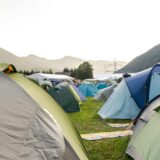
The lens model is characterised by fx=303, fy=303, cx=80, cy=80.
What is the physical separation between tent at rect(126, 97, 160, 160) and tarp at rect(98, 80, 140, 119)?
3.87 m

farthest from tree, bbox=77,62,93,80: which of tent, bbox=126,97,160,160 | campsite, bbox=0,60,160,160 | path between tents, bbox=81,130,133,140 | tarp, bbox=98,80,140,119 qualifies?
tent, bbox=126,97,160,160

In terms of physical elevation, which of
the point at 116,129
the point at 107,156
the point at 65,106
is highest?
the point at 107,156

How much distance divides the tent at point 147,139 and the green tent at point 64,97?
774cm

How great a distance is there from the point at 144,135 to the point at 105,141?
2228 mm

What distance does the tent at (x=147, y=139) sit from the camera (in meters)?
4.44

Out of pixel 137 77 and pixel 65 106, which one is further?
pixel 65 106

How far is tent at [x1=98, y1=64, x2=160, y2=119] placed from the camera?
31.2 feet

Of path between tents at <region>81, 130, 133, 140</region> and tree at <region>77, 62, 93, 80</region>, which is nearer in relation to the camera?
path between tents at <region>81, 130, 133, 140</region>

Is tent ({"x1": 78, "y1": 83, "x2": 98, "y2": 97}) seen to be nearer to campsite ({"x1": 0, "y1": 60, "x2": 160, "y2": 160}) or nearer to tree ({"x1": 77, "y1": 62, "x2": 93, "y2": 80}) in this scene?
campsite ({"x1": 0, "y1": 60, "x2": 160, "y2": 160})

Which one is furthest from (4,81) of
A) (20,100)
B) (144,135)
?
(144,135)

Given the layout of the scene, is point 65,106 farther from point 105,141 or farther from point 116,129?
point 105,141

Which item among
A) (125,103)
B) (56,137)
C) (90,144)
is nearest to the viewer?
(56,137)

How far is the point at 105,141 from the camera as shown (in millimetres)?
7367

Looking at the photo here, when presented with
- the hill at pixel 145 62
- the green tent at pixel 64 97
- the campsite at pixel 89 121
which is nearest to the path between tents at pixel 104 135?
the campsite at pixel 89 121
